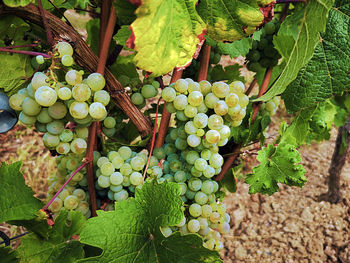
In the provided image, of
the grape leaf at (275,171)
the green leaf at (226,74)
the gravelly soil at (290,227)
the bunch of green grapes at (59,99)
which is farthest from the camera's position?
the gravelly soil at (290,227)

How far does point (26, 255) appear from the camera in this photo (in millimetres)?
665

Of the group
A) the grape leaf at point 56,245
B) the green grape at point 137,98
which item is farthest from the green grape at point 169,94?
the grape leaf at point 56,245

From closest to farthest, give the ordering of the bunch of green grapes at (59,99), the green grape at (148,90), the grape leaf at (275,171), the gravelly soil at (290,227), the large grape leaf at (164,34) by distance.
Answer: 1. the large grape leaf at (164,34)
2. the bunch of green grapes at (59,99)
3. the green grape at (148,90)
4. the grape leaf at (275,171)
5. the gravelly soil at (290,227)

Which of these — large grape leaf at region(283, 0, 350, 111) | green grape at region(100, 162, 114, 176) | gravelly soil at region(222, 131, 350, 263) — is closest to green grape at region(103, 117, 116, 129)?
green grape at region(100, 162, 114, 176)

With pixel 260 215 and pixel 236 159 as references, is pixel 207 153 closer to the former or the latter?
pixel 236 159

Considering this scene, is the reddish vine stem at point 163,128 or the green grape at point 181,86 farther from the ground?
the green grape at point 181,86

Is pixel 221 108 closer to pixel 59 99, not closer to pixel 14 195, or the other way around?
pixel 59 99

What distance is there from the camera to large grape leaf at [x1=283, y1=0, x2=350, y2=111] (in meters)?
0.62

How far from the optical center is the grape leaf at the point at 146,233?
1.94 feet

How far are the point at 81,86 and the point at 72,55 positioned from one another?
76 millimetres

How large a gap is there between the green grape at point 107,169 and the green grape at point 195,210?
21cm

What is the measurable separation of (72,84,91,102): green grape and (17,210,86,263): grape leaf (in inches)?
10.7

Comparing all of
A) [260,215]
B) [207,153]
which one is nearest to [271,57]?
[207,153]

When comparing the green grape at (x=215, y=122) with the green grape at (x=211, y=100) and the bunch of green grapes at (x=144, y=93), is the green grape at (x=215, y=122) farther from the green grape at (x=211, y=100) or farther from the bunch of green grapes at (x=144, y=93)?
the bunch of green grapes at (x=144, y=93)
